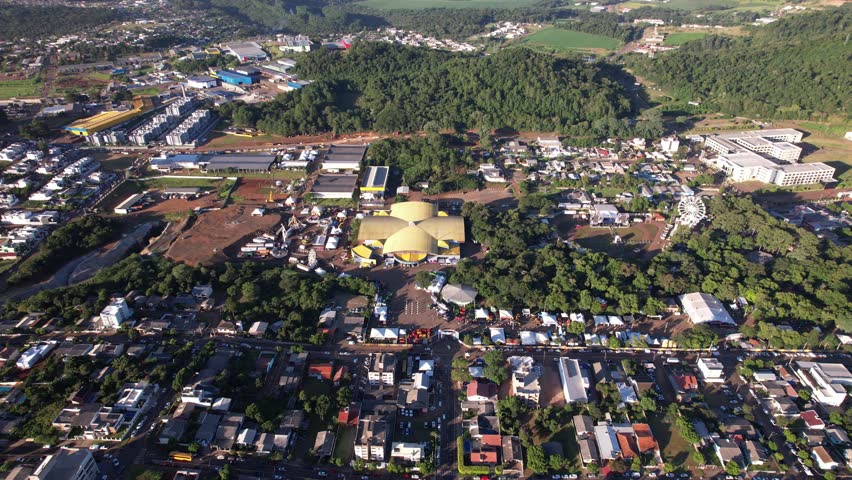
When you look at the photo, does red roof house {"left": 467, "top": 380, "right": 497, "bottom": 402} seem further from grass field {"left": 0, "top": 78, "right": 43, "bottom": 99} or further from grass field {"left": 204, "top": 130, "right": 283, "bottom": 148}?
grass field {"left": 0, "top": 78, "right": 43, "bottom": 99}

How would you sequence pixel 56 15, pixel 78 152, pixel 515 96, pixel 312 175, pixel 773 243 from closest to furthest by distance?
pixel 773 243, pixel 312 175, pixel 78 152, pixel 515 96, pixel 56 15

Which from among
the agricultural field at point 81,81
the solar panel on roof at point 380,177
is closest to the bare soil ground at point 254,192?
the solar panel on roof at point 380,177

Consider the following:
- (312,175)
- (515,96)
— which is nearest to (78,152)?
(312,175)

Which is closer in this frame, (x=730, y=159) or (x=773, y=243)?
(x=773, y=243)

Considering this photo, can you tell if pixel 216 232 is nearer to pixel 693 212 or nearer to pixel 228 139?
pixel 228 139

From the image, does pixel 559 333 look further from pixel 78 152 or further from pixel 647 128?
pixel 78 152

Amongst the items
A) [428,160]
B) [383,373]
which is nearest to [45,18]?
[428,160]
